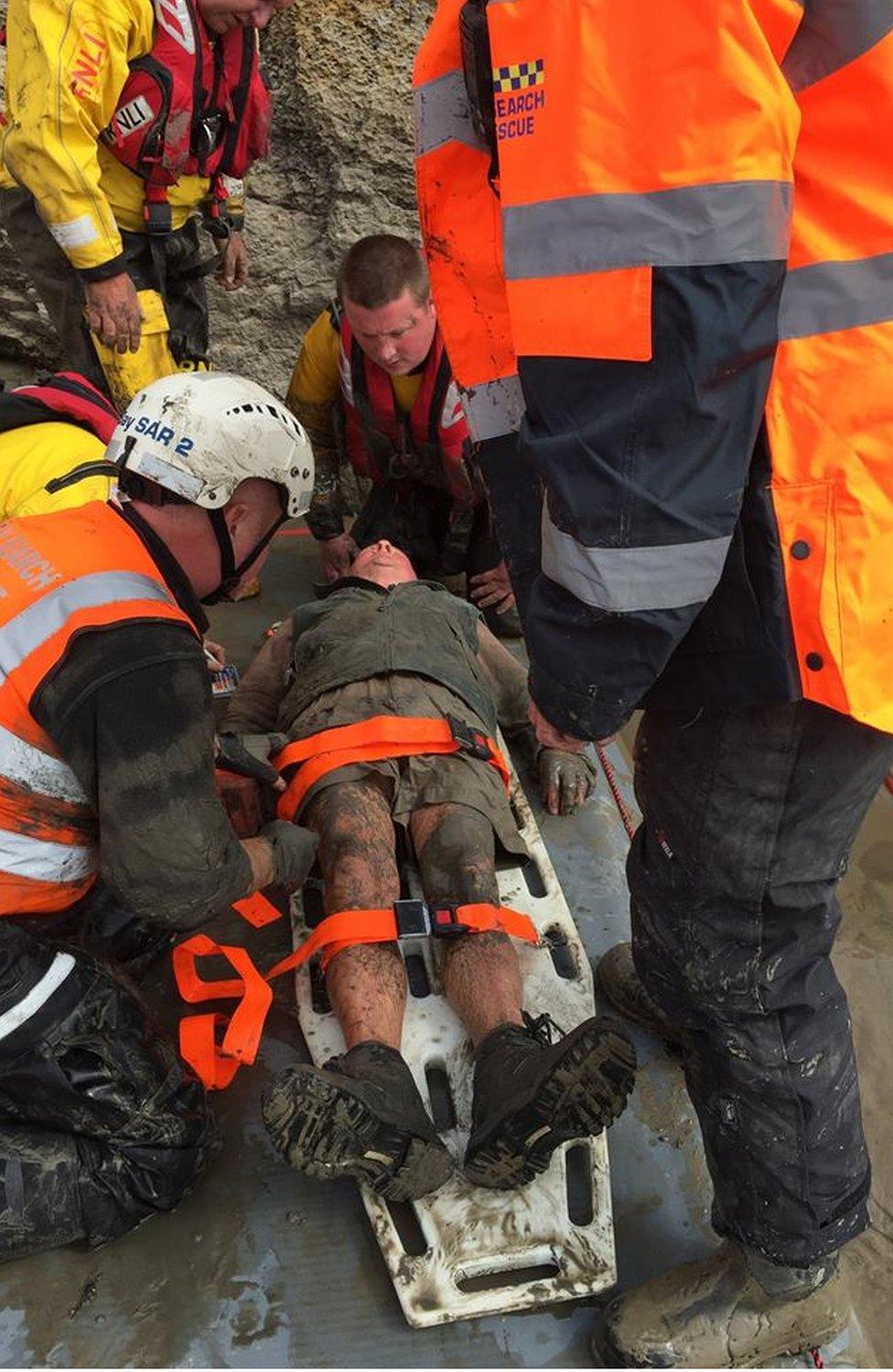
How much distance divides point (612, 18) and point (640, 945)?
56.1 inches

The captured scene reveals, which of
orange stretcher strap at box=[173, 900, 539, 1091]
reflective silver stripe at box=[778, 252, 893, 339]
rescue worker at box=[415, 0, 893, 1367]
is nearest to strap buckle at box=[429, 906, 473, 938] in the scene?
orange stretcher strap at box=[173, 900, 539, 1091]

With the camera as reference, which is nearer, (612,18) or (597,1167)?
(612,18)

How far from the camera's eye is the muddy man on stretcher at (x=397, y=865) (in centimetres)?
186

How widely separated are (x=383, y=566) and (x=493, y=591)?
0.81m

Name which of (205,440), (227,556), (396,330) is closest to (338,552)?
(396,330)

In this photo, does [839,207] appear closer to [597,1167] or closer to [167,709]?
[167,709]

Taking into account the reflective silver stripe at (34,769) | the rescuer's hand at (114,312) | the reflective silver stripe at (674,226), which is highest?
the reflective silver stripe at (674,226)

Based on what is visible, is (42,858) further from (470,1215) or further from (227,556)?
(470,1215)

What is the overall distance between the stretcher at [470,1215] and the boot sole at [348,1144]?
0.36 ft

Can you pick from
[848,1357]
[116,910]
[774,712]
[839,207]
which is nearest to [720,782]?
[774,712]

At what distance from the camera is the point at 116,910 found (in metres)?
2.38

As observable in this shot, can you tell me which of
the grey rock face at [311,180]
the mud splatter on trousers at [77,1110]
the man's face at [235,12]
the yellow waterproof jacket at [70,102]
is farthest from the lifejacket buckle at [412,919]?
the grey rock face at [311,180]

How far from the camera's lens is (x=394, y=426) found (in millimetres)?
4184

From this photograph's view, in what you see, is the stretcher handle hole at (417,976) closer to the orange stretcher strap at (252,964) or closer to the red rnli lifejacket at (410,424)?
the orange stretcher strap at (252,964)
